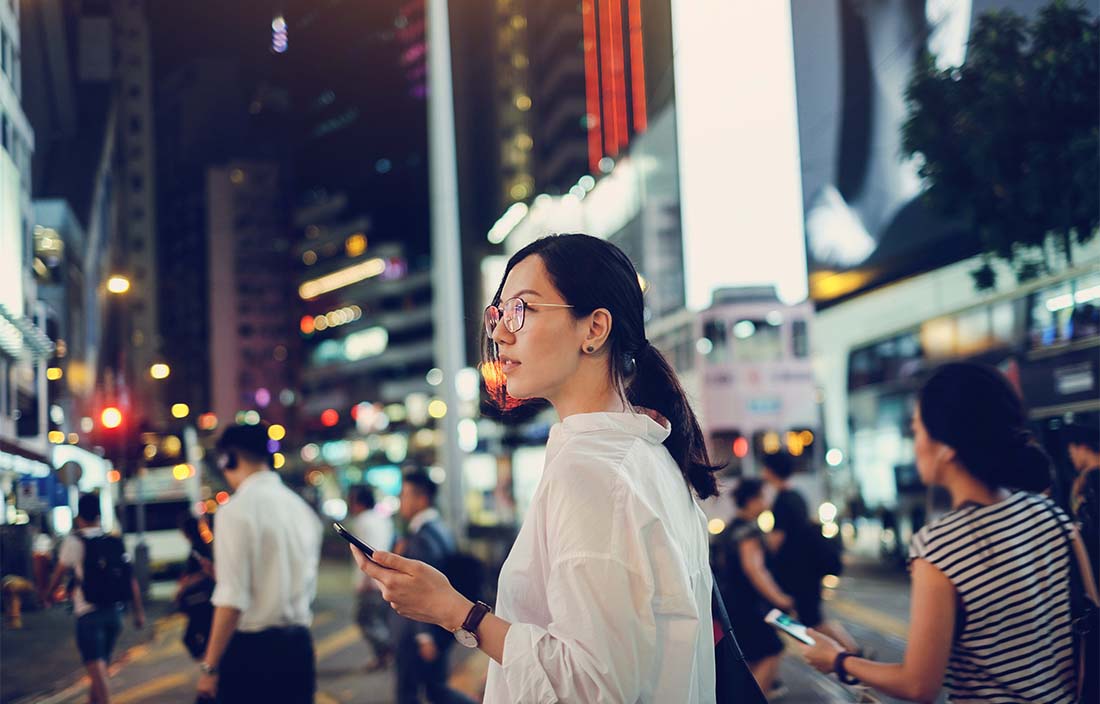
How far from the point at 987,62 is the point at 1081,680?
3092 mm

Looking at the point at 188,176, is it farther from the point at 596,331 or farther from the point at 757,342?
the point at 757,342

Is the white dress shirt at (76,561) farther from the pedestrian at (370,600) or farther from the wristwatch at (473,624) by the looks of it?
the pedestrian at (370,600)

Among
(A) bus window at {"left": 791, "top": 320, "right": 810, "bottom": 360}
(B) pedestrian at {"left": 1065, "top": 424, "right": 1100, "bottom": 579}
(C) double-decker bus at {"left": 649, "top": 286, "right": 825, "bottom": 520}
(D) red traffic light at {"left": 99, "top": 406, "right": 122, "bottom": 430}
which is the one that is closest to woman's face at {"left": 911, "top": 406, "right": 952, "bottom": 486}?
(B) pedestrian at {"left": 1065, "top": 424, "right": 1100, "bottom": 579}

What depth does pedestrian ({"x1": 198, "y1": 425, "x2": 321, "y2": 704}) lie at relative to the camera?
10.8 ft

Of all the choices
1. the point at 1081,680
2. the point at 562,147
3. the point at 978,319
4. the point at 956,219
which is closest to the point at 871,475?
the point at 978,319

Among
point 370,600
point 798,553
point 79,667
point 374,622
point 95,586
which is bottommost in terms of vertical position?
point 374,622

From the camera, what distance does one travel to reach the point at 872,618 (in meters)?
6.58

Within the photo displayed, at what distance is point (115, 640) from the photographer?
3305mm

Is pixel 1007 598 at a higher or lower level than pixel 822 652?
higher

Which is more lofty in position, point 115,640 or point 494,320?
point 494,320

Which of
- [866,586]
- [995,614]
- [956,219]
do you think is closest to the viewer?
[995,614]

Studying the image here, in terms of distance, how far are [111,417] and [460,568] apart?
204cm

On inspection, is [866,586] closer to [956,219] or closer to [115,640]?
[956,219]

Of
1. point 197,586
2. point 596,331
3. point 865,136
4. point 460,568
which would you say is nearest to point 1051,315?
point 865,136
